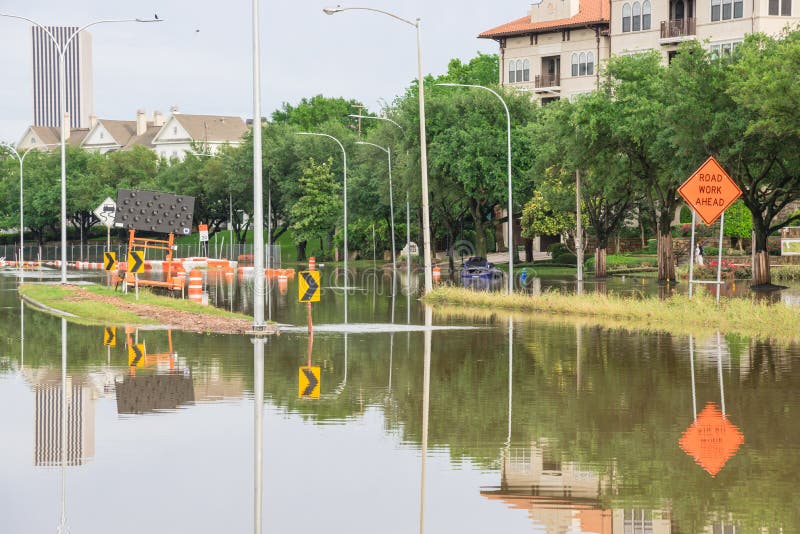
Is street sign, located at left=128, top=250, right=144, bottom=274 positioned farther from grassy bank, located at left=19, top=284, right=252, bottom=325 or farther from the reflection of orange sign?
the reflection of orange sign

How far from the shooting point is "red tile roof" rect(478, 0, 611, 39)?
315ft

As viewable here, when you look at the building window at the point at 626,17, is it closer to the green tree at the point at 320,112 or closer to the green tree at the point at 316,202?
the green tree at the point at 316,202

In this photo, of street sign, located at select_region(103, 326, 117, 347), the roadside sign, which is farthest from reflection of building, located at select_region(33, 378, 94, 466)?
the roadside sign

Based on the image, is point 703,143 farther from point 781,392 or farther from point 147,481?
point 147,481

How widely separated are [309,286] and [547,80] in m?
72.8

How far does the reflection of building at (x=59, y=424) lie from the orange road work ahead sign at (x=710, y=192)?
1870cm

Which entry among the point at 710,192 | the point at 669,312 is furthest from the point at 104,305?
the point at 710,192

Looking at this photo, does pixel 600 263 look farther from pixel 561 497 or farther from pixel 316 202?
pixel 561 497

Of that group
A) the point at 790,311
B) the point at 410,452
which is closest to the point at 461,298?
the point at 790,311

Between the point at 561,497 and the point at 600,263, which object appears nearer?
the point at 561,497

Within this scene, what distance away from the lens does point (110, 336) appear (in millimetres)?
26953

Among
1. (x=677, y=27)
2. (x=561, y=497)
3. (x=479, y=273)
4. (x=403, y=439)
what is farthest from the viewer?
(x=677, y=27)

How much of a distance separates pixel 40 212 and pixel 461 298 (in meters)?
88.9

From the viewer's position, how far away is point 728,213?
77688 millimetres
